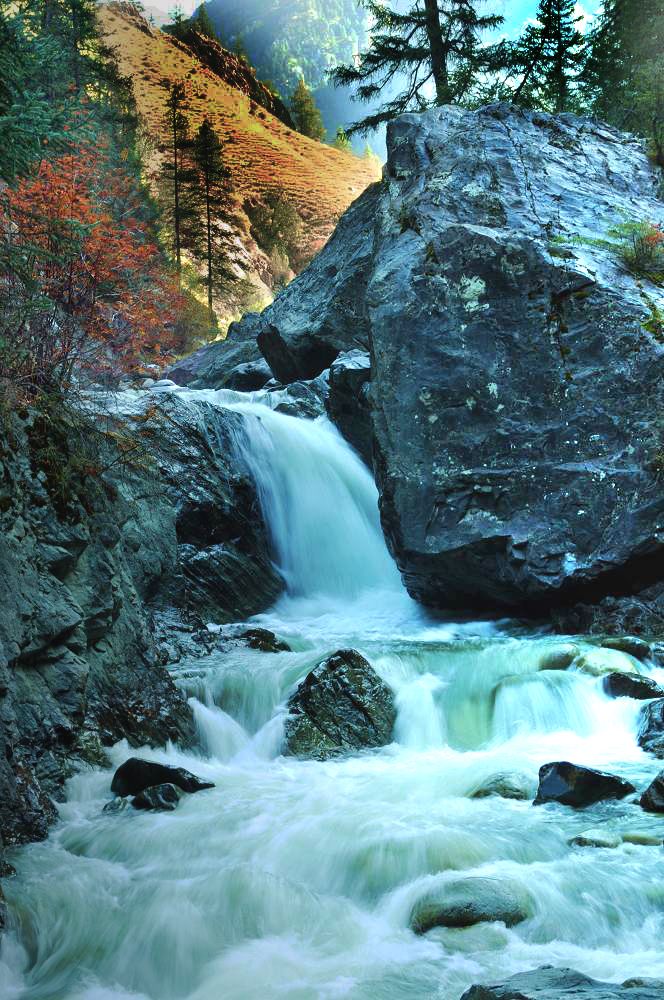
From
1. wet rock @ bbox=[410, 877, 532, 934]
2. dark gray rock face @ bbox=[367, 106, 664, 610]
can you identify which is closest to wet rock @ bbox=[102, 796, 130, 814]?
wet rock @ bbox=[410, 877, 532, 934]

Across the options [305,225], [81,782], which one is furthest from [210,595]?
[305,225]

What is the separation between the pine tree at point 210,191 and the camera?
36.9 m

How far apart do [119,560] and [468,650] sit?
4.38 m

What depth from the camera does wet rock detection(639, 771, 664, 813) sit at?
18.8 feet

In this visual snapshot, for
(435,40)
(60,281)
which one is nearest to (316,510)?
(60,281)

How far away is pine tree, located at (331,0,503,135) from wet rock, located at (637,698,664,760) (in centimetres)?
1700

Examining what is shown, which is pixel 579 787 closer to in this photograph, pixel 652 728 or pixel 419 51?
pixel 652 728

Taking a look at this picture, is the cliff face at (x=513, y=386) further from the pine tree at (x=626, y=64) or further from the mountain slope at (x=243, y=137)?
the mountain slope at (x=243, y=137)

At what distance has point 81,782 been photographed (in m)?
6.33

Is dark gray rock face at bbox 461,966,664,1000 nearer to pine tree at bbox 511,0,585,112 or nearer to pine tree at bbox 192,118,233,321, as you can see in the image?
pine tree at bbox 511,0,585,112

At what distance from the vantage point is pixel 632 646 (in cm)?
914

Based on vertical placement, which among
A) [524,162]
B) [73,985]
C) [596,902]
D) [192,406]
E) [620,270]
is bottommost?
[73,985]

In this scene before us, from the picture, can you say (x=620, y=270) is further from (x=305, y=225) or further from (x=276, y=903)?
(x=305, y=225)

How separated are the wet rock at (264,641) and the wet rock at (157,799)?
4.23 meters
